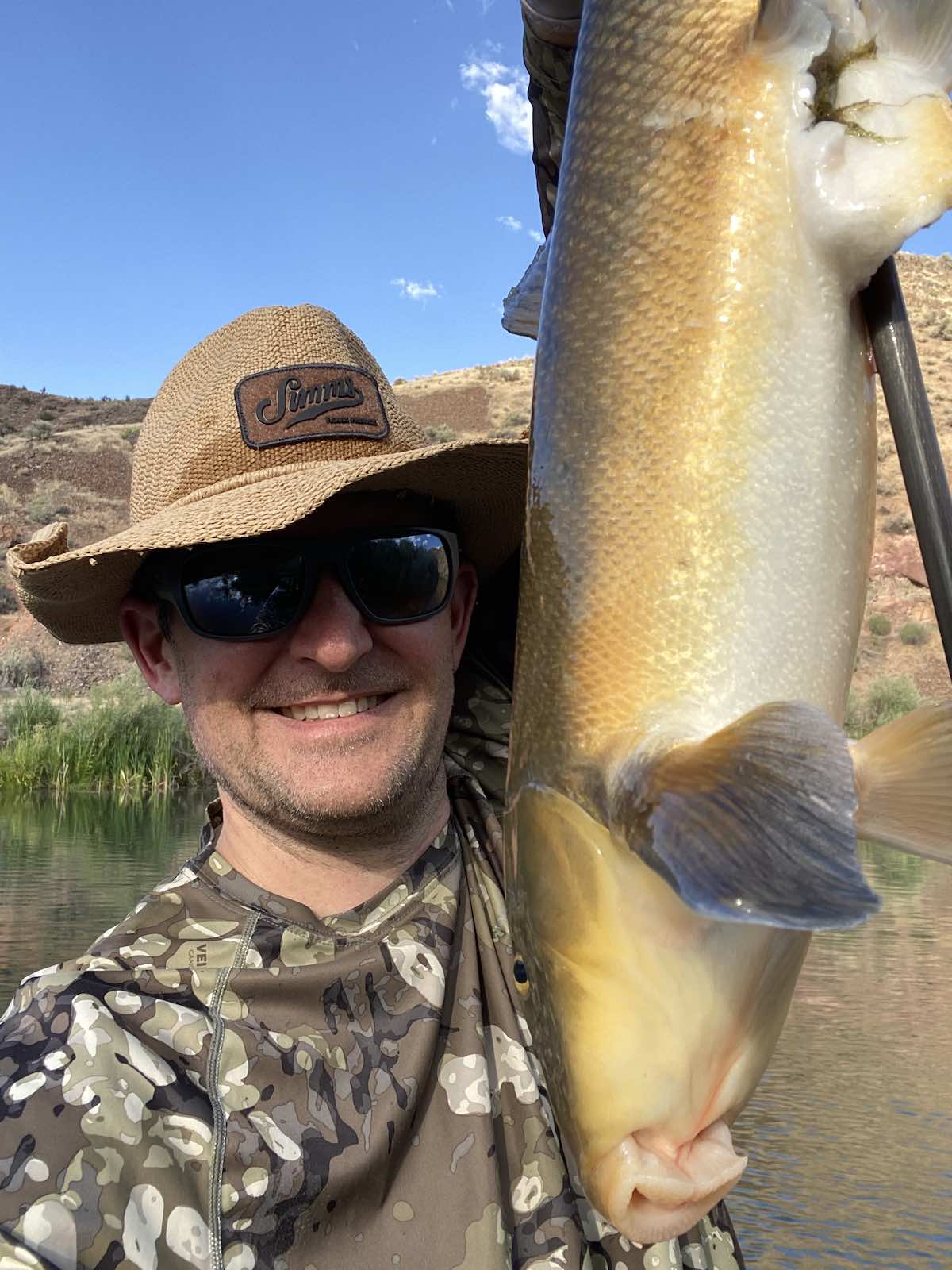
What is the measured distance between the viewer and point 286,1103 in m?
1.99

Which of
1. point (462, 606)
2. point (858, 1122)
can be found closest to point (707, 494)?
point (462, 606)

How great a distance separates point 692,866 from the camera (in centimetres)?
122

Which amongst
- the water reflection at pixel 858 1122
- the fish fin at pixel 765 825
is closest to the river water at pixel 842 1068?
the water reflection at pixel 858 1122

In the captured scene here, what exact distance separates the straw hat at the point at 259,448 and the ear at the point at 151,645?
0.05 metres

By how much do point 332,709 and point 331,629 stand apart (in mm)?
167

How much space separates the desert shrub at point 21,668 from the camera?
83.8 ft

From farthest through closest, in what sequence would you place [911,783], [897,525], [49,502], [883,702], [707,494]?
[49,502]
[897,525]
[883,702]
[707,494]
[911,783]

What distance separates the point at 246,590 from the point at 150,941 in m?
0.66

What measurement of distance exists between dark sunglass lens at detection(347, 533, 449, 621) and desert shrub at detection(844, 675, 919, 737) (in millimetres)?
20669

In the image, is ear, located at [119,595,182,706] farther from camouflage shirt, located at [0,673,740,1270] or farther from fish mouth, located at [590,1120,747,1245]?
fish mouth, located at [590,1120,747,1245]

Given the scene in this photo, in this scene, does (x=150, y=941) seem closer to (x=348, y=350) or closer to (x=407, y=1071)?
(x=407, y=1071)

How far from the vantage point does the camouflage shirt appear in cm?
179

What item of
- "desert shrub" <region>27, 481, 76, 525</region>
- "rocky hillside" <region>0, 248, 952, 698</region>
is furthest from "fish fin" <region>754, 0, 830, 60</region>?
"desert shrub" <region>27, 481, 76, 525</region>

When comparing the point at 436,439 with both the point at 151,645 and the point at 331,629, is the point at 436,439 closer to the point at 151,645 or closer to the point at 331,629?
the point at 151,645
